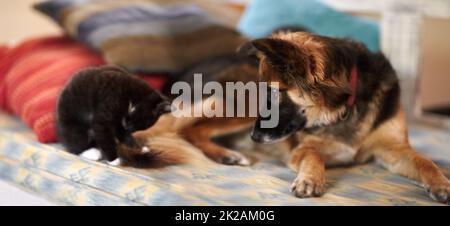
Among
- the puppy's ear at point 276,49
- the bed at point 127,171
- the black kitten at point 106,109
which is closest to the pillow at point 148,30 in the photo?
the bed at point 127,171

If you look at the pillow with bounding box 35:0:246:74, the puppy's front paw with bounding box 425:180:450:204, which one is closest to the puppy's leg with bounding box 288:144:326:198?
the puppy's front paw with bounding box 425:180:450:204

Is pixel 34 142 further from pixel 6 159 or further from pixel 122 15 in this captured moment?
pixel 122 15

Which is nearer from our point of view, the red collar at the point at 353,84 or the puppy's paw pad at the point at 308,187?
the puppy's paw pad at the point at 308,187

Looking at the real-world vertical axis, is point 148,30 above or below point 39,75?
above

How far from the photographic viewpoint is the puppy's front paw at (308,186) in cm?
160

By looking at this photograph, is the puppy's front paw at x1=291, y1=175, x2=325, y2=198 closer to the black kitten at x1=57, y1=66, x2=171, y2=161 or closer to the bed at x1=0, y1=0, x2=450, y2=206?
the bed at x1=0, y1=0, x2=450, y2=206

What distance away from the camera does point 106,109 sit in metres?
1.71

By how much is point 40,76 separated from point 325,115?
1.34 m

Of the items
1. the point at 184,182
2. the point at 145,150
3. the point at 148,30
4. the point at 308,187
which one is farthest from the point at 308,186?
the point at 148,30

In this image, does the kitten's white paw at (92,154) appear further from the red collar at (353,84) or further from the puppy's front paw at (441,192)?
the puppy's front paw at (441,192)

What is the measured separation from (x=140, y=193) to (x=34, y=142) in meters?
0.67

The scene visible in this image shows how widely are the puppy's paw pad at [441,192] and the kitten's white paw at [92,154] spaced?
1.12m

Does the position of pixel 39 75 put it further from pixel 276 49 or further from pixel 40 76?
pixel 276 49

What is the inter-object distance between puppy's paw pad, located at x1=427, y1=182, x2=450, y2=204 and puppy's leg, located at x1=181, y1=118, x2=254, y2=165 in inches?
26.3
